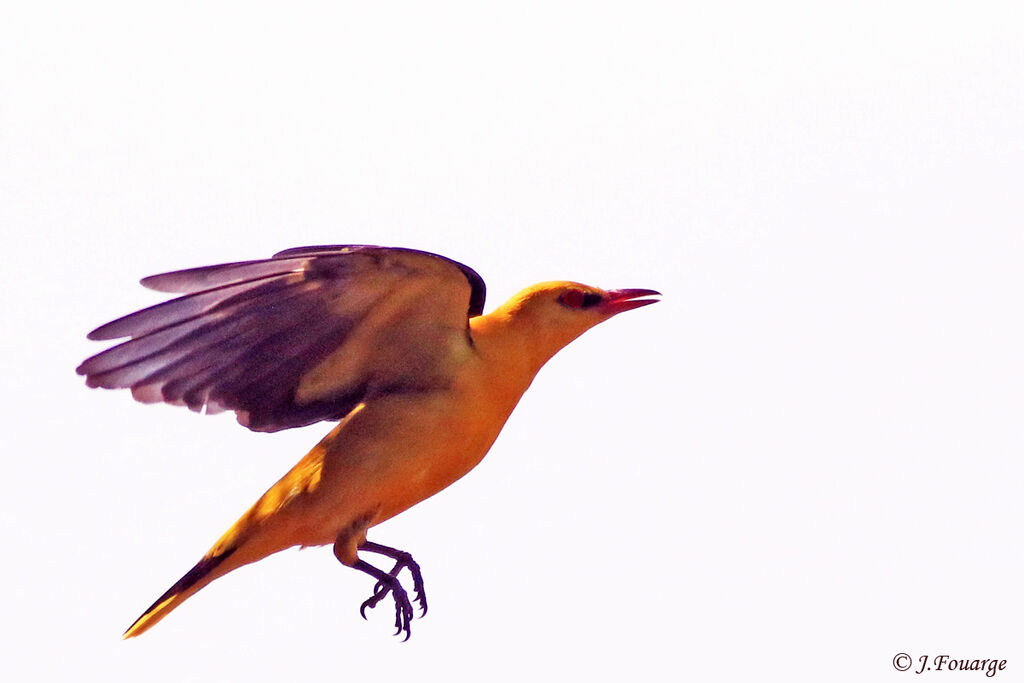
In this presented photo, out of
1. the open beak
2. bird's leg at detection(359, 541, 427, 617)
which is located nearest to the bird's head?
the open beak

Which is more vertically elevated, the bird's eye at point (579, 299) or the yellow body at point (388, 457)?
the bird's eye at point (579, 299)

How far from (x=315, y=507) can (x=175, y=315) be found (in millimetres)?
1208

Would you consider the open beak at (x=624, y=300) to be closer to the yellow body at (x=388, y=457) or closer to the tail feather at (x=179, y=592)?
the yellow body at (x=388, y=457)

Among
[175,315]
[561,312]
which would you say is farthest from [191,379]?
[561,312]

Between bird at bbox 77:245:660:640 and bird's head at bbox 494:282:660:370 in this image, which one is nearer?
bird at bbox 77:245:660:640

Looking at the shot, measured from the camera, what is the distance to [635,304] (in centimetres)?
774

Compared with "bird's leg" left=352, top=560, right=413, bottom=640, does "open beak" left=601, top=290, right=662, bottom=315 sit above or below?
above

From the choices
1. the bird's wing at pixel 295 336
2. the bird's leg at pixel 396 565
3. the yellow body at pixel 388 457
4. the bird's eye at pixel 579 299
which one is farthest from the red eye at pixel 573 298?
the bird's leg at pixel 396 565

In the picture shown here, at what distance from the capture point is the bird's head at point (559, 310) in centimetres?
750

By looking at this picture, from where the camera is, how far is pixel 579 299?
762cm

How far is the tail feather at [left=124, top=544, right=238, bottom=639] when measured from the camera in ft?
23.7

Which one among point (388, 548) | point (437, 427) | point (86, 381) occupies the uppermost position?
point (86, 381)

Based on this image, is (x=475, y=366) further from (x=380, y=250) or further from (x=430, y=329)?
(x=380, y=250)

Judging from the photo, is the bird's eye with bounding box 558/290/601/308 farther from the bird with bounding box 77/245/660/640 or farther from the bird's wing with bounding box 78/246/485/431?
the bird's wing with bounding box 78/246/485/431
